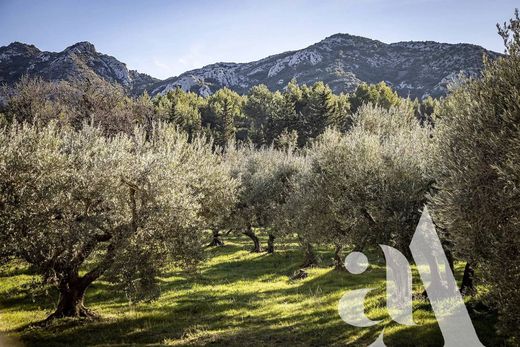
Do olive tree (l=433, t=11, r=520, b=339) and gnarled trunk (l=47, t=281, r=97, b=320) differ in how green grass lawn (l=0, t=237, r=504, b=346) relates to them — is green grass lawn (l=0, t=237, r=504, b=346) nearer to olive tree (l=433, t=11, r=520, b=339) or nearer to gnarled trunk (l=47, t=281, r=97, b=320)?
gnarled trunk (l=47, t=281, r=97, b=320)

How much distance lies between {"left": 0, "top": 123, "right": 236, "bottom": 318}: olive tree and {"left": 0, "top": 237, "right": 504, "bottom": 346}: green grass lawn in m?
2.59

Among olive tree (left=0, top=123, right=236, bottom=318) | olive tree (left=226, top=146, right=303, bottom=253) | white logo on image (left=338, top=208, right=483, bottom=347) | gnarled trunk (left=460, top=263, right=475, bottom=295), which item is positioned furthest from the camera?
olive tree (left=226, top=146, right=303, bottom=253)

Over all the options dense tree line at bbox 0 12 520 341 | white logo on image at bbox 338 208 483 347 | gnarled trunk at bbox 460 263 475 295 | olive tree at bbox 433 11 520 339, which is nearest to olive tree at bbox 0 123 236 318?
dense tree line at bbox 0 12 520 341

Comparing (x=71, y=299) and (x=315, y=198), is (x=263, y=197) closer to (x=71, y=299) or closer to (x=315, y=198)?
(x=315, y=198)

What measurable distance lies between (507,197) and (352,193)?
11455 mm

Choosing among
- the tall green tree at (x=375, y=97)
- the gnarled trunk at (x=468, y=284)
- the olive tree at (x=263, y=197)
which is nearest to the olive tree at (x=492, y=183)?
the gnarled trunk at (x=468, y=284)

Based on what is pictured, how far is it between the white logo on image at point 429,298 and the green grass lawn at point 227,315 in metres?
0.50

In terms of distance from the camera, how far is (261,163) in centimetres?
5516

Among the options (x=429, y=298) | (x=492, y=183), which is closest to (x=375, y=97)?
(x=429, y=298)

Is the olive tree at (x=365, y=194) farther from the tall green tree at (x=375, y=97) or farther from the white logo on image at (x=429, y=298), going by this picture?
the tall green tree at (x=375, y=97)

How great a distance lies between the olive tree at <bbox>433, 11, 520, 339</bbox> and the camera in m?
11.0

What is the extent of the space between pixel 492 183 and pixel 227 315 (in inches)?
651

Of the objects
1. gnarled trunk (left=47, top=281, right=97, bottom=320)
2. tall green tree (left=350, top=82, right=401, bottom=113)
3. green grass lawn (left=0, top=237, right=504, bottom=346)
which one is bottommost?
green grass lawn (left=0, top=237, right=504, bottom=346)

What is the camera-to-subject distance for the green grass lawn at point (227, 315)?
1750cm
